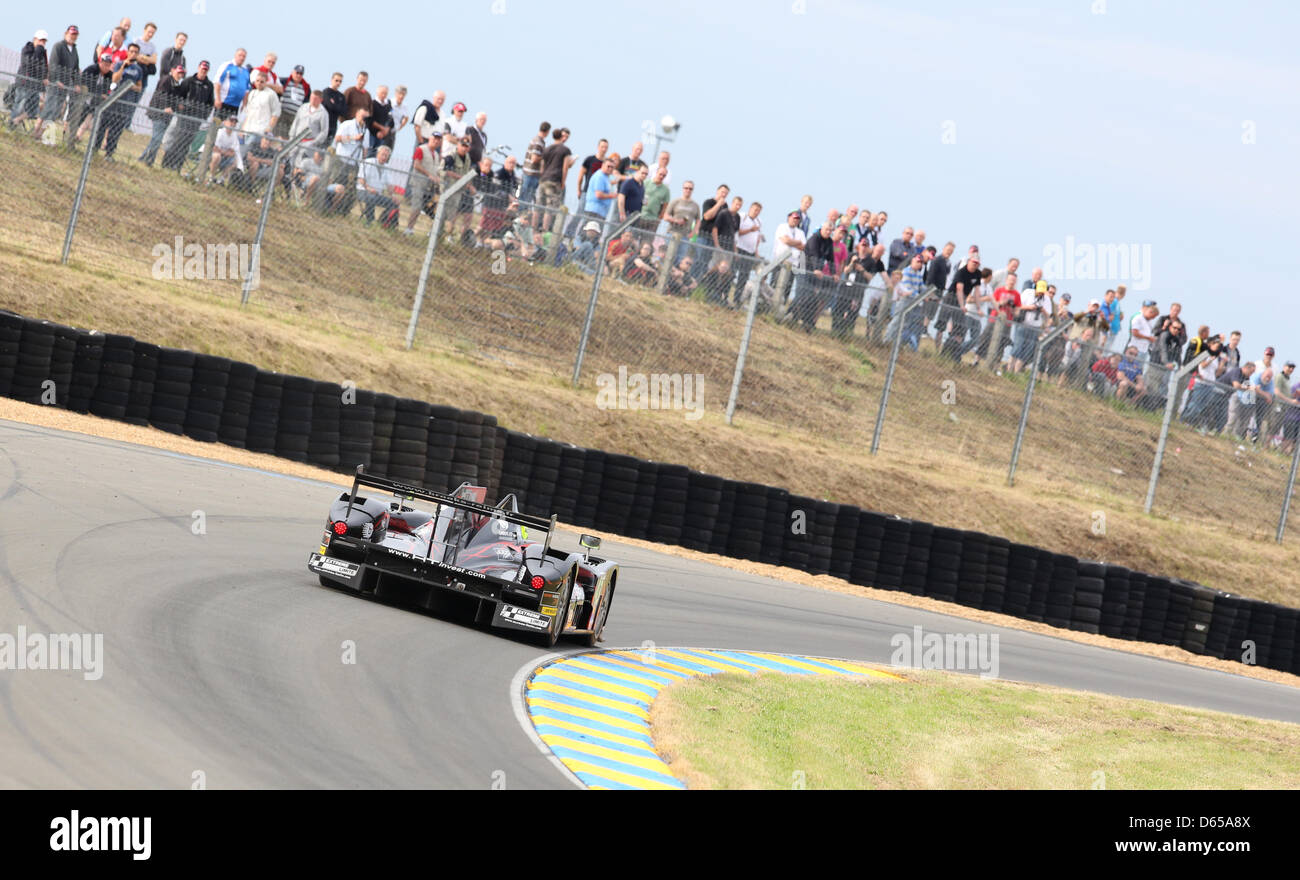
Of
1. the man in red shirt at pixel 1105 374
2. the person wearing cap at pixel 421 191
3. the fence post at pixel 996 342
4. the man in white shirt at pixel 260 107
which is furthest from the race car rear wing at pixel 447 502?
the man in red shirt at pixel 1105 374

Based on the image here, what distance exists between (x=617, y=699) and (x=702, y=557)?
30.6 ft

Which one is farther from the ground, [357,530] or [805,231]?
[805,231]

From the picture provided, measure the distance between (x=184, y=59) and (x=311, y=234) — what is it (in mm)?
3183

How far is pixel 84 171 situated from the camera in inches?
837

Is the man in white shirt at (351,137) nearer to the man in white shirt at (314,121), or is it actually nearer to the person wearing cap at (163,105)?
the man in white shirt at (314,121)

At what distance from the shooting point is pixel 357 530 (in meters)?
12.4

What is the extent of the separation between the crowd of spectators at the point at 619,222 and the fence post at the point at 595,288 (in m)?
0.11

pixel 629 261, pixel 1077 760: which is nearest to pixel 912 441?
pixel 629 261

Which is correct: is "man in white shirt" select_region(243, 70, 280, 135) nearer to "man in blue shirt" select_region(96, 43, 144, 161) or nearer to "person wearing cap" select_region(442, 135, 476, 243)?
"man in blue shirt" select_region(96, 43, 144, 161)

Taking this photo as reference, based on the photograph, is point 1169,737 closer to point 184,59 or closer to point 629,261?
point 629,261

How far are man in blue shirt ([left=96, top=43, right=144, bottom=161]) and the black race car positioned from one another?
36.7ft

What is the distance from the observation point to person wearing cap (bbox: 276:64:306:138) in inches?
958
